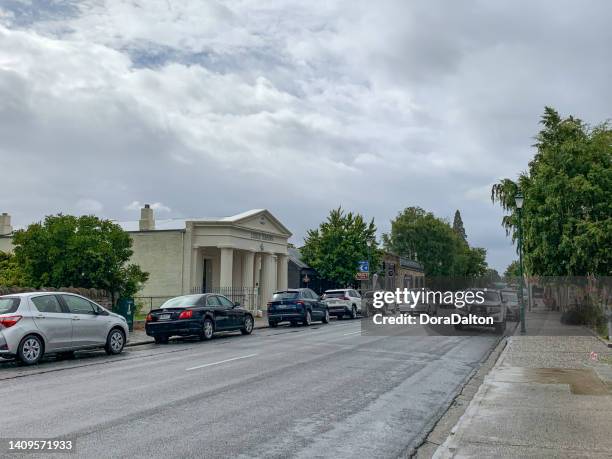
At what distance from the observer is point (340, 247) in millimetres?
49844

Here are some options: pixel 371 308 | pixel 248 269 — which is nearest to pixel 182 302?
pixel 248 269

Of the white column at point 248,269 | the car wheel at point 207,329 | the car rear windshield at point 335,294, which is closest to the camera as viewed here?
the car wheel at point 207,329

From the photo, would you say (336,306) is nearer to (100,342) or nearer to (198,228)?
(198,228)

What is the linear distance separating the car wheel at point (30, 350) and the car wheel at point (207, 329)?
6.86 m

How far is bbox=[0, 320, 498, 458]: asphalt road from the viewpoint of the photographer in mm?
6992

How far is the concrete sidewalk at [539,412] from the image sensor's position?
22.4ft

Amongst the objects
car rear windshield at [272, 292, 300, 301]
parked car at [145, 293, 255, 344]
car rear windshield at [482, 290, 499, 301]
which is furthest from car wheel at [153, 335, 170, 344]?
car rear windshield at [482, 290, 499, 301]

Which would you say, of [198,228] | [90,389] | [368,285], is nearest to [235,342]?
[90,389]

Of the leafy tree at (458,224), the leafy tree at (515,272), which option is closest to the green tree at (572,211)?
the leafy tree at (515,272)

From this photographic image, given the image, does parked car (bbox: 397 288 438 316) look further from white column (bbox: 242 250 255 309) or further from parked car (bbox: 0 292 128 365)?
parked car (bbox: 0 292 128 365)

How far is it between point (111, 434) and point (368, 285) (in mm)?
52137

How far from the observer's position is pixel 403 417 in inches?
343

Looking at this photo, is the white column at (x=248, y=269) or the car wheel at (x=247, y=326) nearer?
the car wheel at (x=247, y=326)

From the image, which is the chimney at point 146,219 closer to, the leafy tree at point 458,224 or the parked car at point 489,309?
the parked car at point 489,309
